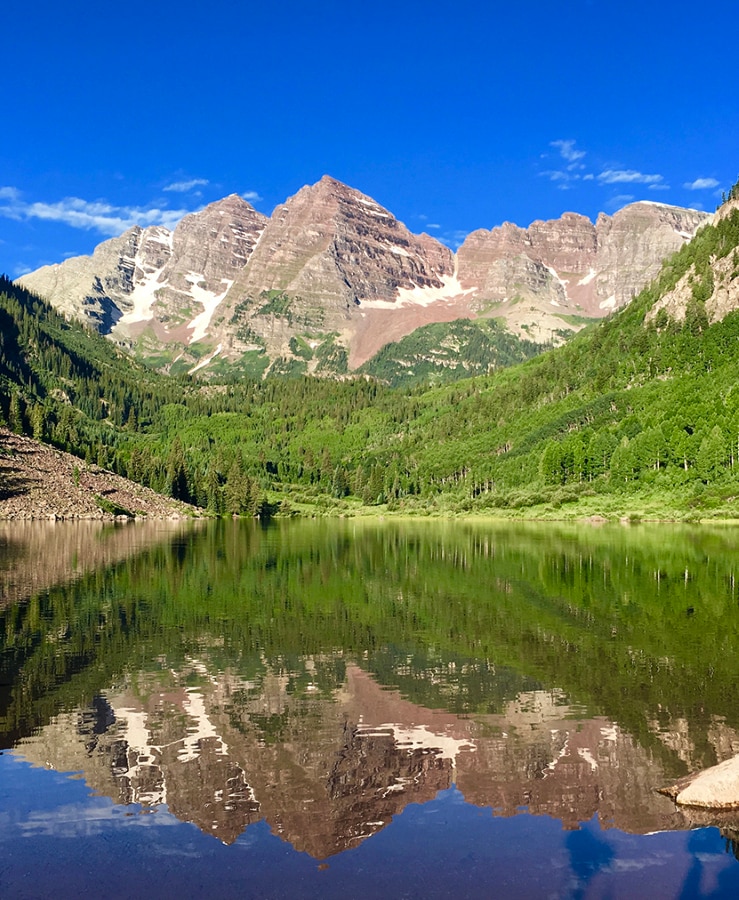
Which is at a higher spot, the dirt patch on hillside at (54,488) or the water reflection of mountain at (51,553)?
the dirt patch on hillside at (54,488)

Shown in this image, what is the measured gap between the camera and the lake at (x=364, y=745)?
1659 centimetres

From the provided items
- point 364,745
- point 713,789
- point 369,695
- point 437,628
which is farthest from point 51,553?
point 713,789

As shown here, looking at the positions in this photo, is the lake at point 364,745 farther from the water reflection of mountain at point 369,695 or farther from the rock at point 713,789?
the rock at point 713,789

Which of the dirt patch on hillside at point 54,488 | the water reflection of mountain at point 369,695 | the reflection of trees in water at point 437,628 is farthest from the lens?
the dirt patch on hillside at point 54,488

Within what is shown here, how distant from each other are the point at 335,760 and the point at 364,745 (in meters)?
1.61

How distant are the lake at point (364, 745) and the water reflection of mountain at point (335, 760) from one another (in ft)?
0.28

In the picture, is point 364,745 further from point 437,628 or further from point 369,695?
point 437,628

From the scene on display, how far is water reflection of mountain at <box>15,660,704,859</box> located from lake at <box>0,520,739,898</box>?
9 centimetres

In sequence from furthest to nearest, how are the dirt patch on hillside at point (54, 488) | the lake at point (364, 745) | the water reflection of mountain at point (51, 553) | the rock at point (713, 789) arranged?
the dirt patch on hillside at point (54, 488), the water reflection of mountain at point (51, 553), the rock at point (713, 789), the lake at point (364, 745)

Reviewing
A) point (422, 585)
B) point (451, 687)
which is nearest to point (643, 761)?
point (451, 687)

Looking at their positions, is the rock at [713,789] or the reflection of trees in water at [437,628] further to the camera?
the reflection of trees in water at [437,628]

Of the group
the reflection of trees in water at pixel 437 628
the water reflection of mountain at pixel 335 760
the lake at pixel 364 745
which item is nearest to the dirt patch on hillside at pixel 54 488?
the reflection of trees in water at pixel 437 628

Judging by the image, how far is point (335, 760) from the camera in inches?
877

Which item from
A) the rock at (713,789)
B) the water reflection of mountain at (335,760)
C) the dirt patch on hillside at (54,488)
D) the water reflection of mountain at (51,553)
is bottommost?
the water reflection of mountain at (51,553)
